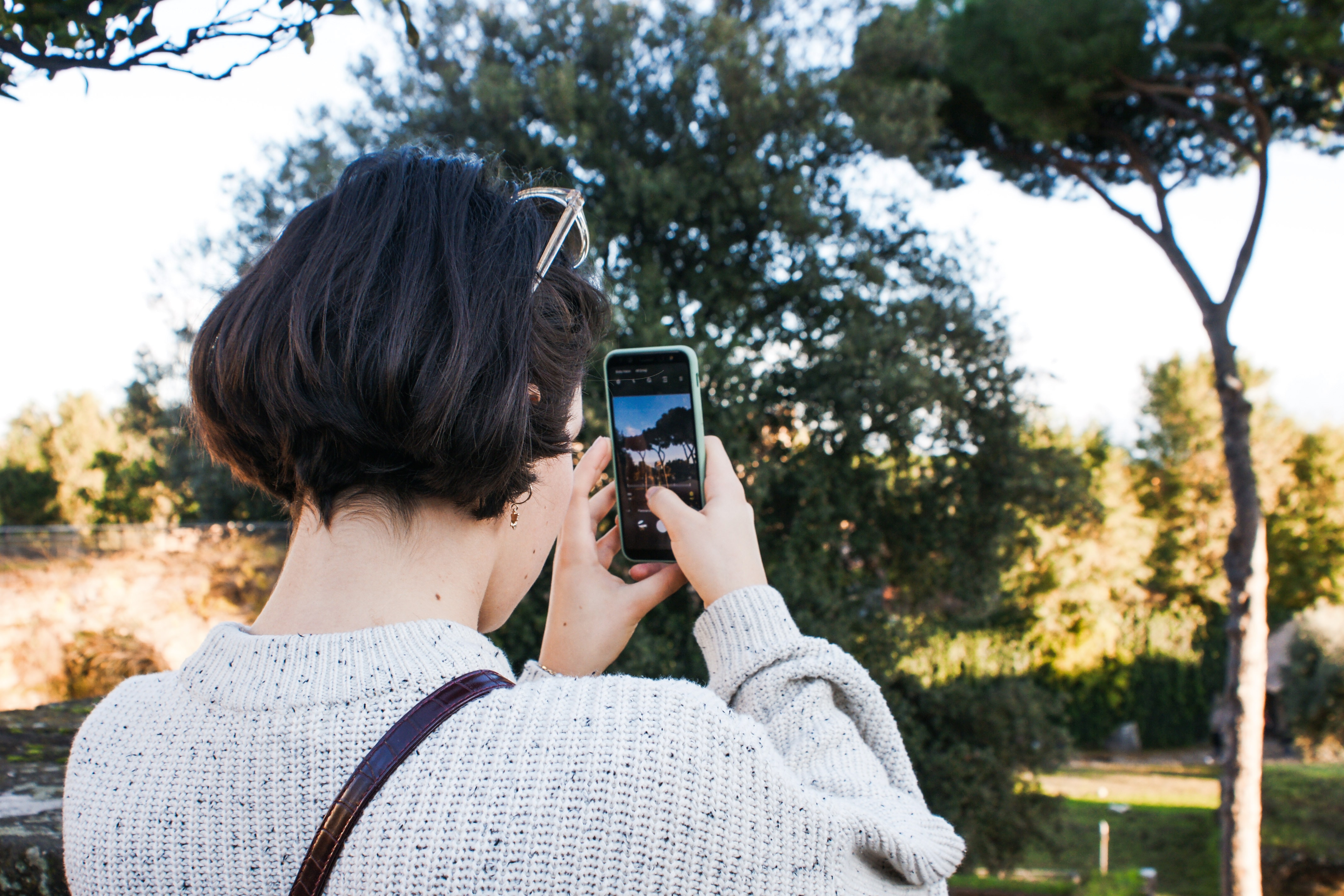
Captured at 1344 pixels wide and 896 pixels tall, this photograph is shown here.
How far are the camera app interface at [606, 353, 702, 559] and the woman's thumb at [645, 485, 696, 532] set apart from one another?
13.5 inches

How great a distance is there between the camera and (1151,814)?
14047 mm

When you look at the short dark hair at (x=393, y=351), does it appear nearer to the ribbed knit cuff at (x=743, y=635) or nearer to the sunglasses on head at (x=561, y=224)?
the sunglasses on head at (x=561, y=224)

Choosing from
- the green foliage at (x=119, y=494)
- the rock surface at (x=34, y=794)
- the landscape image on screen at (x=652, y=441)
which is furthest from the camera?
the green foliage at (x=119, y=494)

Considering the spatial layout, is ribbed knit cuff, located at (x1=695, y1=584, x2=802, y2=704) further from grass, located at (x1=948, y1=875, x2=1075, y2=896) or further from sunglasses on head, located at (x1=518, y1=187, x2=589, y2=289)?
grass, located at (x1=948, y1=875, x2=1075, y2=896)

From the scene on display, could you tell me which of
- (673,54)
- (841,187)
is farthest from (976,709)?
(673,54)

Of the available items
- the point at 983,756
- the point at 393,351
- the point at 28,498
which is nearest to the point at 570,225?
the point at 393,351

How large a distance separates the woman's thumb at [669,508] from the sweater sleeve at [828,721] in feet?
0.49

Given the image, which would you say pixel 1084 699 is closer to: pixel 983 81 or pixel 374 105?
pixel 983 81

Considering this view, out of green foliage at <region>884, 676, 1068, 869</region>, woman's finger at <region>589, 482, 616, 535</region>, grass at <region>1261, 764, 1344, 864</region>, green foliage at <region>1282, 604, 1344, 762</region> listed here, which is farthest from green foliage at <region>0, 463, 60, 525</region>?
green foliage at <region>1282, 604, 1344, 762</region>

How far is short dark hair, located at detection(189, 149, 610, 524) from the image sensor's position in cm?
92

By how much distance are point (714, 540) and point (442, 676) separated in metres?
0.47

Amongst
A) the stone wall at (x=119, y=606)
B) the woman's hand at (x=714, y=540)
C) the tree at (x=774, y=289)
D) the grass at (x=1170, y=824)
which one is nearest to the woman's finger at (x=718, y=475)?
the woman's hand at (x=714, y=540)

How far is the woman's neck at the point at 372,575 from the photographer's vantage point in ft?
3.10

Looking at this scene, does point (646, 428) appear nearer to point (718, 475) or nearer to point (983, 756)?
point (718, 475)
